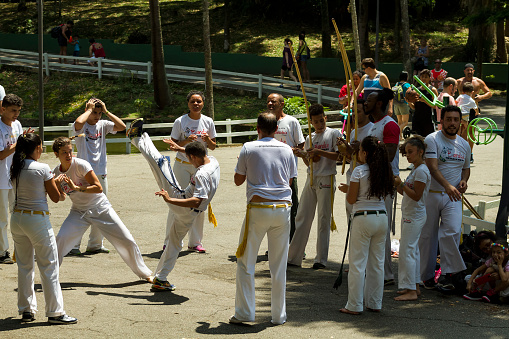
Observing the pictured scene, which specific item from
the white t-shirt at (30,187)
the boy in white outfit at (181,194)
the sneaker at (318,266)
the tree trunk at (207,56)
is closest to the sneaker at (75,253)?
the boy in white outfit at (181,194)

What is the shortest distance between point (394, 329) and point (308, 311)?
38.8 inches

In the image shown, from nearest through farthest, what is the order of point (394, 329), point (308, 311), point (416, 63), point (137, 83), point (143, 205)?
point (394, 329)
point (308, 311)
point (143, 205)
point (416, 63)
point (137, 83)

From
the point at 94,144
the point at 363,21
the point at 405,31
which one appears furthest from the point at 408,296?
the point at 363,21

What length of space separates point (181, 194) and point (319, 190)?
214 centimetres

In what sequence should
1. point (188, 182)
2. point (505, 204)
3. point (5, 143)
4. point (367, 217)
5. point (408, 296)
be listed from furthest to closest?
point (188, 182)
point (5, 143)
point (505, 204)
point (408, 296)
point (367, 217)

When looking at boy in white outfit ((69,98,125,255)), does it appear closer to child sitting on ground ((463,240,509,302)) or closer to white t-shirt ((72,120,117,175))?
white t-shirt ((72,120,117,175))

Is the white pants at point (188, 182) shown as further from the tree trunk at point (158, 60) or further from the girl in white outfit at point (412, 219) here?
the tree trunk at point (158, 60)

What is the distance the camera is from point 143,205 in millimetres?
12492

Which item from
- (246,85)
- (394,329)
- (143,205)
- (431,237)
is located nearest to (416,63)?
(246,85)

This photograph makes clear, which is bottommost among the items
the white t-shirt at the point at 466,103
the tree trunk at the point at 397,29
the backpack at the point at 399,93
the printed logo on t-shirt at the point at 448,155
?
the printed logo on t-shirt at the point at 448,155

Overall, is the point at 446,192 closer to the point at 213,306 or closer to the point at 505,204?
the point at 505,204

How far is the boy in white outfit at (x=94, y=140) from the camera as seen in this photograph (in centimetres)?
916

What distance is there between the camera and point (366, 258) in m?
6.83

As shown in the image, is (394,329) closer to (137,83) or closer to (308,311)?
(308,311)
